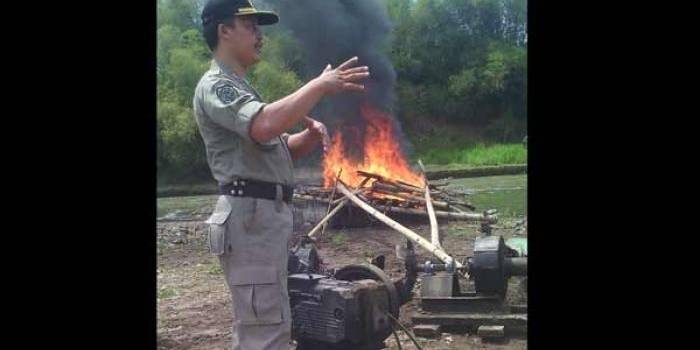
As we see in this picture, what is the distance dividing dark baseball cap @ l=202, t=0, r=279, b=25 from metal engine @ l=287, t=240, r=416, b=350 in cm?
109

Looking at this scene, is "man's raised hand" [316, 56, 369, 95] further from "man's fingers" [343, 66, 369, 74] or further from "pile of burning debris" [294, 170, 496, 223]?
"pile of burning debris" [294, 170, 496, 223]

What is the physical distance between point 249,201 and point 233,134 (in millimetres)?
299

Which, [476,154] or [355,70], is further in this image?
[476,154]

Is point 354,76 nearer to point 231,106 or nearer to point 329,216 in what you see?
point 231,106

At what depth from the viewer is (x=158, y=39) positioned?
413cm

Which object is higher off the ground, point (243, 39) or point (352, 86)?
point (243, 39)

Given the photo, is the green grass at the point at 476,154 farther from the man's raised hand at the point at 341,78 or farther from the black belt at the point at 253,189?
the black belt at the point at 253,189

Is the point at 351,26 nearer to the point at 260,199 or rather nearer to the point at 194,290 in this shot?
the point at 260,199

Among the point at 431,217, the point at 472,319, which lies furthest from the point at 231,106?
the point at 472,319

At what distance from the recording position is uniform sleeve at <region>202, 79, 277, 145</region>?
3.46 metres

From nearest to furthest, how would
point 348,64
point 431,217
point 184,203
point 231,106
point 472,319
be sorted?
point 231,106 < point 348,64 < point 472,319 < point 431,217 < point 184,203

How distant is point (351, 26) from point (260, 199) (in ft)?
3.13

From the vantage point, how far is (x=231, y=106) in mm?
3510

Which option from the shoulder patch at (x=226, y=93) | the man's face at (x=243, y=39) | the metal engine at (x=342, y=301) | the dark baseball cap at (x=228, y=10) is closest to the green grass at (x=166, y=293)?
the metal engine at (x=342, y=301)
